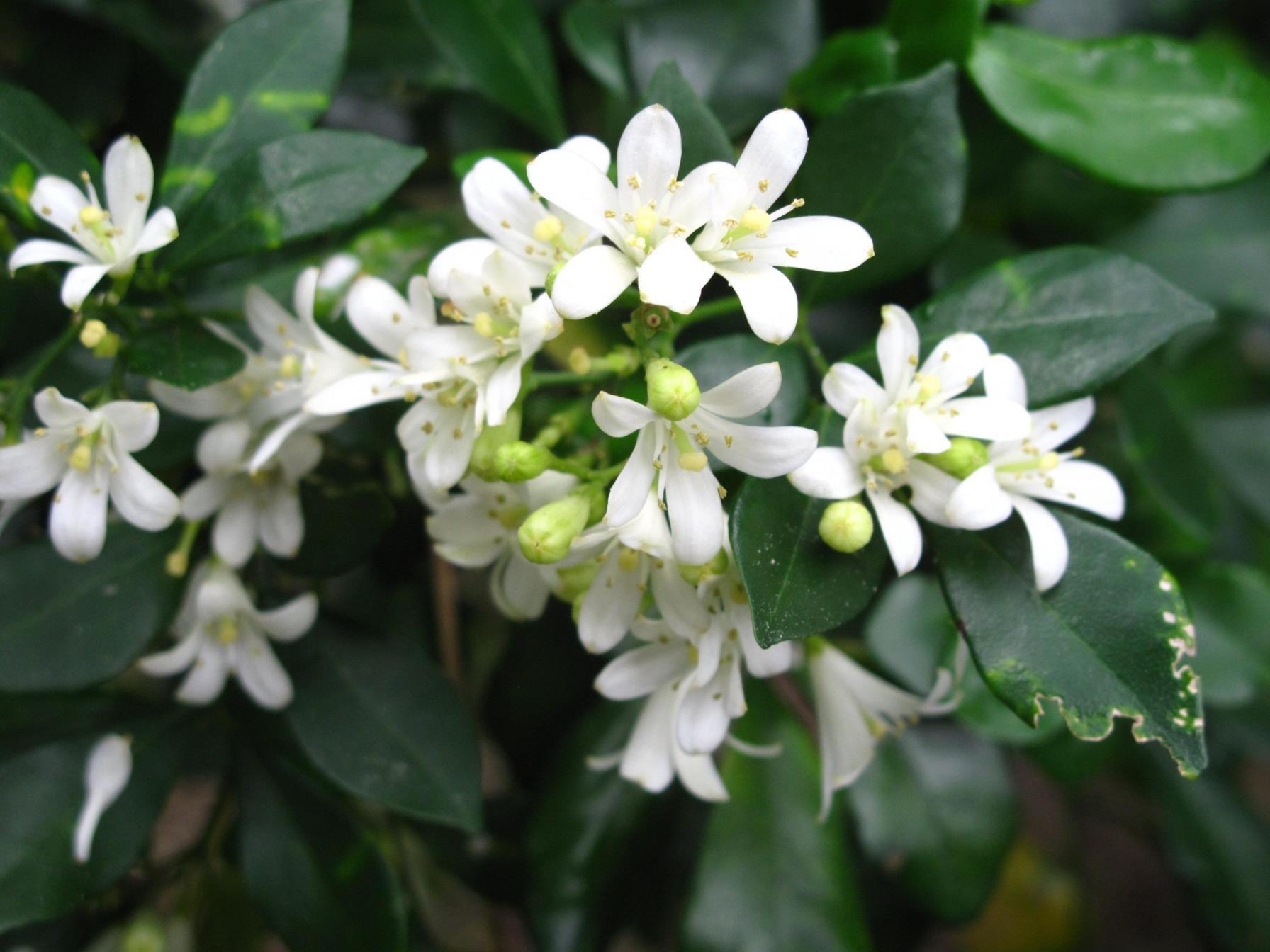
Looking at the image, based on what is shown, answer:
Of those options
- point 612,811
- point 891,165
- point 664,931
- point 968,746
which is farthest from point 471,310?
point 664,931

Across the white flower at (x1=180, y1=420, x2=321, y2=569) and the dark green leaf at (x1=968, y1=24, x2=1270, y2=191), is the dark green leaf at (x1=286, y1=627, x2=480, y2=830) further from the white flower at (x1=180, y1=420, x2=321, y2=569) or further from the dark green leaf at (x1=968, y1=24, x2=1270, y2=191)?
the dark green leaf at (x1=968, y1=24, x2=1270, y2=191)

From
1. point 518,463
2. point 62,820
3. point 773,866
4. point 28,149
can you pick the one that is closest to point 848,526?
point 518,463

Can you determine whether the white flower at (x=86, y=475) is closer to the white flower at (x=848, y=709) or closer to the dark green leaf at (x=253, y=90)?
the dark green leaf at (x=253, y=90)

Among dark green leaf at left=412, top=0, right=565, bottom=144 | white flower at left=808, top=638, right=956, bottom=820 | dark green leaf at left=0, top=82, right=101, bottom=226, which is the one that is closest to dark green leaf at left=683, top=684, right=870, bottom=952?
white flower at left=808, top=638, right=956, bottom=820

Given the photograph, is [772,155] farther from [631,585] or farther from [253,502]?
[253,502]

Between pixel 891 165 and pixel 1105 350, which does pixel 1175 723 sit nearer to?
pixel 1105 350
